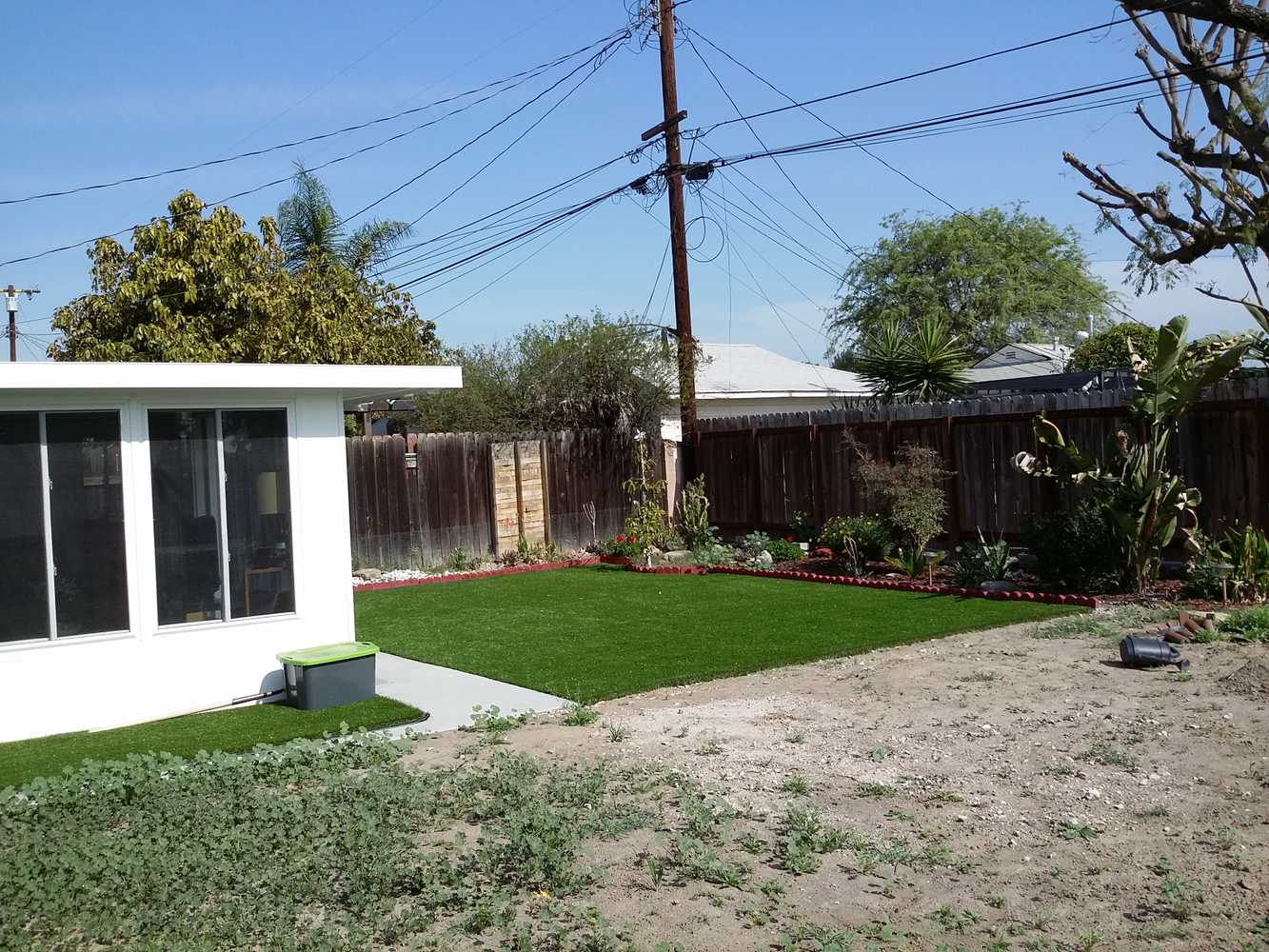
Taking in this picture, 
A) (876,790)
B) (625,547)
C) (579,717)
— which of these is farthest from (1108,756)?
(625,547)

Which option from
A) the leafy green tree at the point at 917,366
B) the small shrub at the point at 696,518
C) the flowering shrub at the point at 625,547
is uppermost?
the leafy green tree at the point at 917,366

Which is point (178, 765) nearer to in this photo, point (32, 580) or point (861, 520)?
point (32, 580)

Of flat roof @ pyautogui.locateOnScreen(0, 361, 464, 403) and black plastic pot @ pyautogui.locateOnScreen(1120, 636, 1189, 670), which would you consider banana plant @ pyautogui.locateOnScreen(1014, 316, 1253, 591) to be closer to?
black plastic pot @ pyautogui.locateOnScreen(1120, 636, 1189, 670)

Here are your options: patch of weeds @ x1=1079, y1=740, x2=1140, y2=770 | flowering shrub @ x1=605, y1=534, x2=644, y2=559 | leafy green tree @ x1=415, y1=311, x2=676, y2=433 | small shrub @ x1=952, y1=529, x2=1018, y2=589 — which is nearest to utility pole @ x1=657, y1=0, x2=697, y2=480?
leafy green tree @ x1=415, y1=311, x2=676, y2=433

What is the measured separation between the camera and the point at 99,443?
883cm

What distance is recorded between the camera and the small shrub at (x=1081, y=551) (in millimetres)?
12266

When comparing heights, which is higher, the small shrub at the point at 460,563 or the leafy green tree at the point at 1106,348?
the leafy green tree at the point at 1106,348

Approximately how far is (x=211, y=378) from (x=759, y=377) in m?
19.7

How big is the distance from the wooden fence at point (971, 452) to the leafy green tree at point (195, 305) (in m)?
7.89

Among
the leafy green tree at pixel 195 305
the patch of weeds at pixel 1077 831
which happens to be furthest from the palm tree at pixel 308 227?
the patch of weeds at pixel 1077 831

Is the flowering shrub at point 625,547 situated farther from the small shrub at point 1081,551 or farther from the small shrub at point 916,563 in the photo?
the small shrub at point 1081,551

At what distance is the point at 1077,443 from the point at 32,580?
11344 millimetres

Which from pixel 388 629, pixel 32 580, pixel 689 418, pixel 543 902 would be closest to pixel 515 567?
pixel 689 418

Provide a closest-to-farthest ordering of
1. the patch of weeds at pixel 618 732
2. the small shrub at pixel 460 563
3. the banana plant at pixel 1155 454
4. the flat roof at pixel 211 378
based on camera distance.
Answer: the patch of weeds at pixel 618 732
the flat roof at pixel 211 378
the banana plant at pixel 1155 454
the small shrub at pixel 460 563
